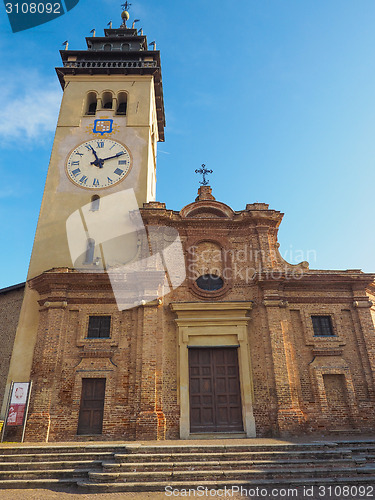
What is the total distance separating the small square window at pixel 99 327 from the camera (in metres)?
14.3

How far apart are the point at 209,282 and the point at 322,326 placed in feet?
16.4

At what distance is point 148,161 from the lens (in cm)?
1948

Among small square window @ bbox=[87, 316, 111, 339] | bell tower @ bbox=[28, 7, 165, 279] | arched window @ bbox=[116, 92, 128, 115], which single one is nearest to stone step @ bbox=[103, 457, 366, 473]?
small square window @ bbox=[87, 316, 111, 339]

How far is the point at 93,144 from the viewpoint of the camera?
19.8 metres

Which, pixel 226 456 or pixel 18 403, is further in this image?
pixel 18 403

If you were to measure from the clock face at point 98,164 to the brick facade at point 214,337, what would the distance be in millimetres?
4082

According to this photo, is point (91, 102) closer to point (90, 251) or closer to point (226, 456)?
point (90, 251)

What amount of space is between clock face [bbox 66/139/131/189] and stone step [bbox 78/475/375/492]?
1358 cm

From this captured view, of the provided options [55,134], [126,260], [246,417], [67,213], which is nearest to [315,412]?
[246,417]

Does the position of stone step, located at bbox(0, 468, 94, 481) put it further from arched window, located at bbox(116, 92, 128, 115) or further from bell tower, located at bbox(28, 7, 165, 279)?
arched window, located at bbox(116, 92, 128, 115)

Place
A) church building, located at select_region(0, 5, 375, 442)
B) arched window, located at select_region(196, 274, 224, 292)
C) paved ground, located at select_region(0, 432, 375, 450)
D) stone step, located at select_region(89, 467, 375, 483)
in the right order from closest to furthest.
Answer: stone step, located at select_region(89, 467, 375, 483), paved ground, located at select_region(0, 432, 375, 450), church building, located at select_region(0, 5, 375, 442), arched window, located at select_region(196, 274, 224, 292)

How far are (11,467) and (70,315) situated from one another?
5.73m

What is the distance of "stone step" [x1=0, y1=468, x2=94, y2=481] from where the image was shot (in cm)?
956

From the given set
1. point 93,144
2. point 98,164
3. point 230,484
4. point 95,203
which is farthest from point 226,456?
point 93,144
